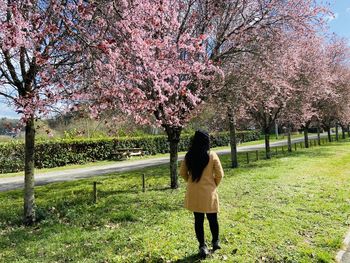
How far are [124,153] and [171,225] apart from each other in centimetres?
2163

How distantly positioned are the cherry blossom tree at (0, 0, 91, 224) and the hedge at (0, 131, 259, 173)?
50.7 feet

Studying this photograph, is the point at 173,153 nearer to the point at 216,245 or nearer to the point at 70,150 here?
the point at 216,245

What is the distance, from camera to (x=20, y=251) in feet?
20.3

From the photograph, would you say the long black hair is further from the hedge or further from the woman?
the hedge

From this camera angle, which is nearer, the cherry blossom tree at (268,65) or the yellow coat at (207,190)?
the yellow coat at (207,190)

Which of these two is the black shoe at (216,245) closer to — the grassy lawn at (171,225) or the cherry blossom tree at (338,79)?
the grassy lawn at (171,225)

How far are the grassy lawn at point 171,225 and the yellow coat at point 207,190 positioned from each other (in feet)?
2.63

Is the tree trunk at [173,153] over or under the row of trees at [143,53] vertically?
under

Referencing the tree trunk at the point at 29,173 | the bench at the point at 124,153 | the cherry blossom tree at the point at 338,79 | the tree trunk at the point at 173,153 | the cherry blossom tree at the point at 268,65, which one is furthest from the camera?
the cherry blossom tree at the point at 338,79

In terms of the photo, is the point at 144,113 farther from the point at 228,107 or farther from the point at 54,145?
the point at 54,145

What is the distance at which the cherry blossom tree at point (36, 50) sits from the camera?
5.04 metres

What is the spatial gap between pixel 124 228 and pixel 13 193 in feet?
24.4

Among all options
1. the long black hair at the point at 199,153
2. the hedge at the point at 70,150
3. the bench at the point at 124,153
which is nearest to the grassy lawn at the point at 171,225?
the long black hair at the point at 199,153

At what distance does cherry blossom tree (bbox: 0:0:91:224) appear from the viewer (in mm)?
5039
